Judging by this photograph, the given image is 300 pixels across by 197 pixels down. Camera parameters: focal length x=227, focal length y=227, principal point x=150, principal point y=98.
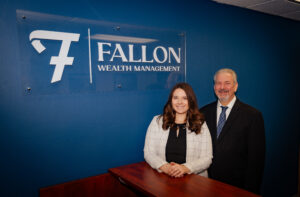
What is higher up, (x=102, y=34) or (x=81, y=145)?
(x=102, y=34)

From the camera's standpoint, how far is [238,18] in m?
3.26

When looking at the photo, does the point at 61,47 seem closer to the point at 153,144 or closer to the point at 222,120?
the point at 153,144

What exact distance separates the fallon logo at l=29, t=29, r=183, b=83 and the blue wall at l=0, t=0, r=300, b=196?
18 cm

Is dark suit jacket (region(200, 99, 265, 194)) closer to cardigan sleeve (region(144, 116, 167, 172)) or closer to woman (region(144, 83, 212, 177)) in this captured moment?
woman (region(144, 83, 212, 177))

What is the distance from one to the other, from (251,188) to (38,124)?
2240 mm

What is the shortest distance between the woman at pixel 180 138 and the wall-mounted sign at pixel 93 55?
0.39 m

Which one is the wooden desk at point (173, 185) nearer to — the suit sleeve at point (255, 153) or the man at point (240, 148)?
the man at point (240, 148)

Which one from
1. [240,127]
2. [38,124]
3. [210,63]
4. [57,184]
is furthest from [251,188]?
[38,124]

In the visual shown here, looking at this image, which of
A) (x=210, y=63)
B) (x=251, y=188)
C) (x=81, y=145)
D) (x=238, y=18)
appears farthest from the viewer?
(x=238, y=18)

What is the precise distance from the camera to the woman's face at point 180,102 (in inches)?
91.9

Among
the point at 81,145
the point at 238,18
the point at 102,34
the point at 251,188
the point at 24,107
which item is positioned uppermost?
the point at 238,18

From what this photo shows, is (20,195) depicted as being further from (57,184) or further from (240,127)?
(240,127)

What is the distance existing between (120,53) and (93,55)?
282mm

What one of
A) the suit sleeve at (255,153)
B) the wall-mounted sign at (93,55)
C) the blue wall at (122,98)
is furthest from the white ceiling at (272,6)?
the suit sleeve at (255,153)
